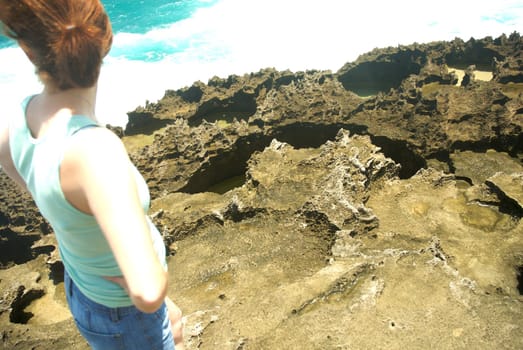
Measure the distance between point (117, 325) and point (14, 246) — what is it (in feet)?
32.3

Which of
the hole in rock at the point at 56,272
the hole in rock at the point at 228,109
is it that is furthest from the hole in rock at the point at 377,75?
the hole in rock at the point at 56,272

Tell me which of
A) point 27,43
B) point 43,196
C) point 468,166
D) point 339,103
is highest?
point 27,43

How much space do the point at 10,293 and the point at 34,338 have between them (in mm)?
1550

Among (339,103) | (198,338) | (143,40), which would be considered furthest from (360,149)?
(143,40)

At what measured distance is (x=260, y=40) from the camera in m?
26.0

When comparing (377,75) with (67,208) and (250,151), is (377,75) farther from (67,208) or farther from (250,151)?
(67,208)

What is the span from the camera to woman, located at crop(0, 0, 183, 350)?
1334 millimetres

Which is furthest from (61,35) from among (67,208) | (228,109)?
(228,109)

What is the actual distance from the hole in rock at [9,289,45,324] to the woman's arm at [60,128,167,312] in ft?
19.6

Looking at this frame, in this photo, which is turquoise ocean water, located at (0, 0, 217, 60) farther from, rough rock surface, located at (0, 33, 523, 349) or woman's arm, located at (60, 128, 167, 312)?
woman's arm, located at (60, 128, 167, 312)

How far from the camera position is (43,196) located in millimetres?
1477

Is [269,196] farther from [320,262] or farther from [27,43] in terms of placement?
[27,43]

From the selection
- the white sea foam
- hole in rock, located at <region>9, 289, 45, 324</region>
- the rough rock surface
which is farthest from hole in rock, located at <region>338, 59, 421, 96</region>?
hole in rock, located at <region>9, 289, 45, 324</region>

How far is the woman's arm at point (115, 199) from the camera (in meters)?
1.32
